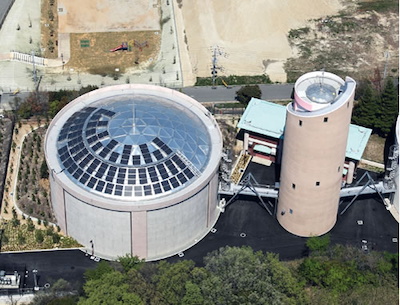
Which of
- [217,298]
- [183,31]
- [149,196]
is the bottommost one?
[217,298]

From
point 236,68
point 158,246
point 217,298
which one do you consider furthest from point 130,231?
point 236,68

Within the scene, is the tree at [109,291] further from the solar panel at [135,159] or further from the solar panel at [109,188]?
the solar panel at [135,159]

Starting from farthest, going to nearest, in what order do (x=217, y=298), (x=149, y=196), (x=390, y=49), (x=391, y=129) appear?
1. (x=390, y=49)
2. (x=391, y=129)
3. (x=149, y=196)
4. (x=217, y=298)

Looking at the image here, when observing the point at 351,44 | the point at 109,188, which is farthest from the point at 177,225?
the point at 351,44

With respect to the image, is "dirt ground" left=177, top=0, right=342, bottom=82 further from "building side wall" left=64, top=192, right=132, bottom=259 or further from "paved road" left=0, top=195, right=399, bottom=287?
"building side wall" left=64, top=192, right=132, bottom=259

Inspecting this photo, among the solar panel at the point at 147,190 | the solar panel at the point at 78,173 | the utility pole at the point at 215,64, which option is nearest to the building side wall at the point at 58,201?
the solar panel at the point at 78,173

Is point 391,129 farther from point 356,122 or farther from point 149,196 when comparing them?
point 149,196

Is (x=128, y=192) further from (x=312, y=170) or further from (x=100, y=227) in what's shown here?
(x=312, y=170)
